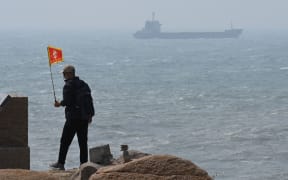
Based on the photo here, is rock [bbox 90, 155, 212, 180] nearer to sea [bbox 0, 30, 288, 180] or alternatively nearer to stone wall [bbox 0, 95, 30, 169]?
stone wall [bbox 0, 95, 30, 169]

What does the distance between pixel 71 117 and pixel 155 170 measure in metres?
4.13

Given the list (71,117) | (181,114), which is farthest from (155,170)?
(181,114)

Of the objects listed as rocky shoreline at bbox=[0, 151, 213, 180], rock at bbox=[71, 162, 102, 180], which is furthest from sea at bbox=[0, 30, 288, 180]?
rocky shoreline at bbox=[0, 151, 213, 180]

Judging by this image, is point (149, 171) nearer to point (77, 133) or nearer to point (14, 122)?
point (77, 133)

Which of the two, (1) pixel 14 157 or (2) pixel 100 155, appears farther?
(2) pixel 100 155

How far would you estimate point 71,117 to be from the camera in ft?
38.4

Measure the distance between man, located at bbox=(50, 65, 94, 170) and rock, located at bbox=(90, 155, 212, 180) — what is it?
3.69 m

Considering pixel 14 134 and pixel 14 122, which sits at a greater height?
pixel 14 122

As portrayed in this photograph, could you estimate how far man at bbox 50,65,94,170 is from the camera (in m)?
11.4

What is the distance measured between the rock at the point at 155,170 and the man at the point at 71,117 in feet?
A: 12.1

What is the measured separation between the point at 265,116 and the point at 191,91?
16.6 metres

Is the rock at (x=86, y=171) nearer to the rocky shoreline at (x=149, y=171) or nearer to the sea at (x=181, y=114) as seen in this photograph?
the rocky shoreline at (x=149, y=171)

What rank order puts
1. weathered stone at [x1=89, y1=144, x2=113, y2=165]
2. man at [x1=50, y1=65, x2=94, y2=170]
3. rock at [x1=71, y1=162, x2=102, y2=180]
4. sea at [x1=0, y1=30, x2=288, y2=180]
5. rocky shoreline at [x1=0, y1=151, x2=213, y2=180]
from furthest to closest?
1. sea at [x1=0, y1=30, x2=288, y2=180]
2. weathered stone at [x1=89, y1=144, x2=113, y2=165]
3. man at [x1=50, y1=65, x2=94, y2=170]
4. rock at [x1=71, y1=162, x2=102, y2=180]
5. rocky shoreline at [x1=0, y1=151, x2=213, y2=180]

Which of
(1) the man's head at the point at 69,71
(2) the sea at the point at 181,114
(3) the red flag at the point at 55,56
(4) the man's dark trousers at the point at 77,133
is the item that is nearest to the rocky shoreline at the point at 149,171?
(1) the man's head at the point at 69,71
